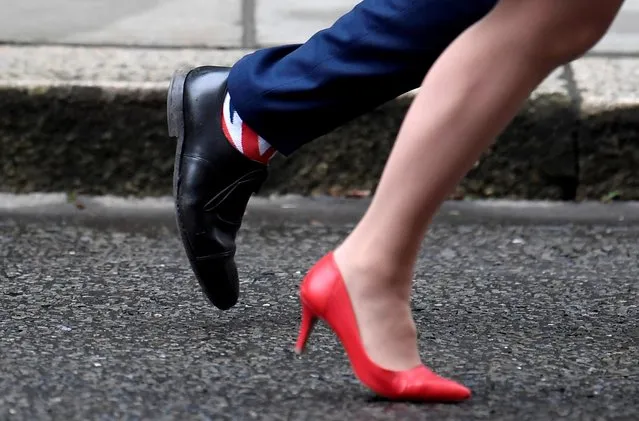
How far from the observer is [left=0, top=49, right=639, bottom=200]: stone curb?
298 centimetres

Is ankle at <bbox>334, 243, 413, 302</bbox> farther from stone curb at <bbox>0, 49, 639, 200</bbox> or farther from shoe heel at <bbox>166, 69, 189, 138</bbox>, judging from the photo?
A: stone curb at <bbox>0, 49, 639, 200</bbox>

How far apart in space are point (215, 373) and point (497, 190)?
1473mm

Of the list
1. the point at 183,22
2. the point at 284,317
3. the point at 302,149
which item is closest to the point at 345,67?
the point at 284,317

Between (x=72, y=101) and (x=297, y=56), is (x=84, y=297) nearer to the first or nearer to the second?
(x=297, y=56)

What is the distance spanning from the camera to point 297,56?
1.75 m

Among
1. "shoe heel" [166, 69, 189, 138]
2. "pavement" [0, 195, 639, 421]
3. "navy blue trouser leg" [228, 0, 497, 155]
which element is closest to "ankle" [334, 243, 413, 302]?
"pavement" [0, 195, 639, 421]

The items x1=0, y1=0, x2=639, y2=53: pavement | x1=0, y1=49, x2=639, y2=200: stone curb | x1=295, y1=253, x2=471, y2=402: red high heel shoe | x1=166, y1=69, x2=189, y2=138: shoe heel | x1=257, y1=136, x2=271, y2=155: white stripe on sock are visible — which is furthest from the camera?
x1=0, y1=0, x2=639, y2=53: pavement

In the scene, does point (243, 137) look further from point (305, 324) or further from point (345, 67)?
point (305, 324)

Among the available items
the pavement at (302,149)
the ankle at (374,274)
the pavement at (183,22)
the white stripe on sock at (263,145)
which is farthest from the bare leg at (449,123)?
the pavement at (183,22)

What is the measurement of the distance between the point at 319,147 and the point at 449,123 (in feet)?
5.09

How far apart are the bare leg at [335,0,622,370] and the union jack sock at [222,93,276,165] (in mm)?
319

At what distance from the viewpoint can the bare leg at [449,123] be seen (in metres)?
1.49

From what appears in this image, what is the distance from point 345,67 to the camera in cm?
170

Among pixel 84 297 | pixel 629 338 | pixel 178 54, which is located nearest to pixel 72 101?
pixel 178 54
